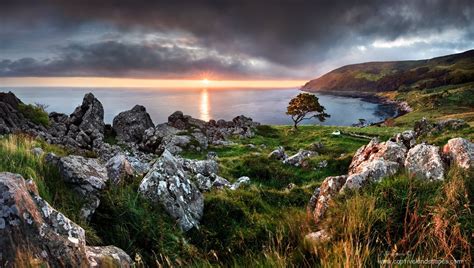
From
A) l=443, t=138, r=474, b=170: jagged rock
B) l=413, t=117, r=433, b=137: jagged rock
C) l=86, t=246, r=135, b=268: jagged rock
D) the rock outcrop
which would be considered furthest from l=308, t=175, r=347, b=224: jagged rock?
the rock outcrop

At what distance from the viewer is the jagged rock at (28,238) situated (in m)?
4.35

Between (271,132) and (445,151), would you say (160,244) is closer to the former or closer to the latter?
(445,151)

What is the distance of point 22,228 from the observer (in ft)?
15.2

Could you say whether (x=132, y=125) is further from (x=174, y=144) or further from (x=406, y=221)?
(x=406, y=221)

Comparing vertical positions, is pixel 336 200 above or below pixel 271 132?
above

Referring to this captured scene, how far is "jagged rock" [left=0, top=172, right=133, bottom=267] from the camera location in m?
4.35

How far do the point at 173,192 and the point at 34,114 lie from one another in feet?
149

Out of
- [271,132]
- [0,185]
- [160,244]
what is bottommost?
[271,132]

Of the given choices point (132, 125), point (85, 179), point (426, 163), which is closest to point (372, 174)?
point (426, 163)

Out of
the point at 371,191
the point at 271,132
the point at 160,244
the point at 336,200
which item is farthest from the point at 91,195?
the point at 271,132

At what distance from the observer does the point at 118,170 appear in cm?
908

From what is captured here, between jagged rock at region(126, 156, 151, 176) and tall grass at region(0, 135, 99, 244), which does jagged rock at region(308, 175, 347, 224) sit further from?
jagged rock at region(126, 156, 151, 176)

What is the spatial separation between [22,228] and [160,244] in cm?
252

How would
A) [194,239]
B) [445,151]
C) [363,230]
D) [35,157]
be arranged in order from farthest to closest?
[445,151]
[35,157]
[194,239]
[363,230]
